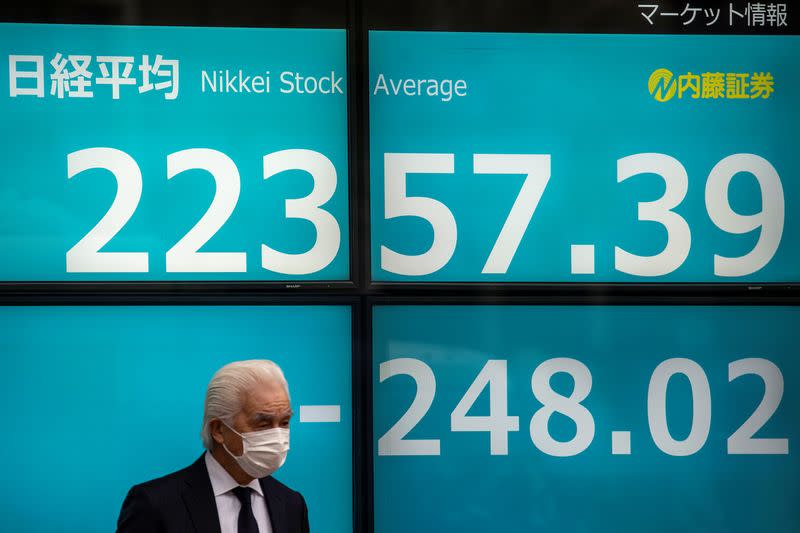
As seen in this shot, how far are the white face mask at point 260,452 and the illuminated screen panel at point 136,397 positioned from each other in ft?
3.31

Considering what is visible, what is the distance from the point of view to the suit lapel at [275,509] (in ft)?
8.89

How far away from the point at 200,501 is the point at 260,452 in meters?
0.25

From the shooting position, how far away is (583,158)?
3.88 m

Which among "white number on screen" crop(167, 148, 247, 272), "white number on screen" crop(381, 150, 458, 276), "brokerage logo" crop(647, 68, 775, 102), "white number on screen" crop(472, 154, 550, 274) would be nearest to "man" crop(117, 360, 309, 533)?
"white number on screen" crop(167, 148, 247, 272)

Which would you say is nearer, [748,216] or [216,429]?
[216,429]

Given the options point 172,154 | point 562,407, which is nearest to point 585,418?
point 562,407

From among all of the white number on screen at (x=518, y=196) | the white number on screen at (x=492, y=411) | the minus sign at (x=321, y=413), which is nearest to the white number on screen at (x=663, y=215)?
the white number on screen at (x=518, y=196)

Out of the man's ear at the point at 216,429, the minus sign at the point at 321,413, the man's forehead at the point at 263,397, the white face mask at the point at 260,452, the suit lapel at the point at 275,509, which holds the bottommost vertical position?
the suit lapel at the point at 275,509

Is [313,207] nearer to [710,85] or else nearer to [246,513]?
[246,513]

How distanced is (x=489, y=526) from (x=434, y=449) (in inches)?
17.8

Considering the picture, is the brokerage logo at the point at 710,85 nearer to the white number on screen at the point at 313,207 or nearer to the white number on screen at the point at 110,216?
the white number on screen at the point at 313,207

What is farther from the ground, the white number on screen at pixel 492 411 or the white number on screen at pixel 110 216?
the white number on screen at pixel 110 216

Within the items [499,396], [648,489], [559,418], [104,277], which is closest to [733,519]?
[648,489]

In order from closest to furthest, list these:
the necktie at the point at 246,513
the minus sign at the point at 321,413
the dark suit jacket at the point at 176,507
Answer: the dark suit jacket at the point at 176,507, the necktie at the point at 246,513, the minus sign at the point at 321,413
